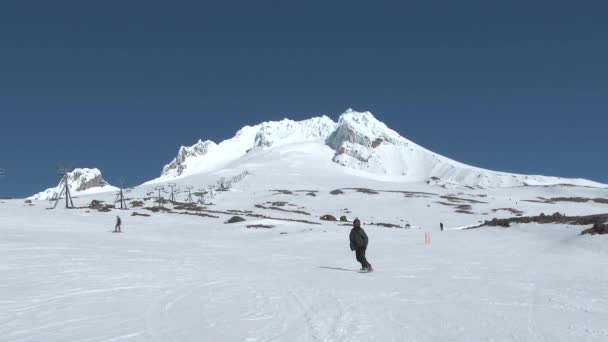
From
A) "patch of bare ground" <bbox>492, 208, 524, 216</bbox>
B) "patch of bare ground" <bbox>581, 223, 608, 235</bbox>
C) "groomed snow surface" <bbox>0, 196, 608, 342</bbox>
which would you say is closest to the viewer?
"groomed snow surface" <bbox>0, 196, 608, 342</bbox>

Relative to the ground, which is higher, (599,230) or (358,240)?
(358,240)

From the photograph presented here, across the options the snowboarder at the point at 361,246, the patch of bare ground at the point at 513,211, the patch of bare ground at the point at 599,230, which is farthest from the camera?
the patch of bare ground at the point at 513,211

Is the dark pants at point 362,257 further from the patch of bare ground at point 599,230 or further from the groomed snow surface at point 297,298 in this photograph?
the patch of bare ground at point 599,230

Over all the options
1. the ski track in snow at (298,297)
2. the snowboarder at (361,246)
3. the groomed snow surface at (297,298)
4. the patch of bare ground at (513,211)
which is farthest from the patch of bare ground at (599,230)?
the patch of bare ground at (513,211)

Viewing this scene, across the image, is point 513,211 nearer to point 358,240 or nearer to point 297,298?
point 358,240

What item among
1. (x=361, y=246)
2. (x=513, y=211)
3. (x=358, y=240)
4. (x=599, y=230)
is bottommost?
(x=513, y=211)

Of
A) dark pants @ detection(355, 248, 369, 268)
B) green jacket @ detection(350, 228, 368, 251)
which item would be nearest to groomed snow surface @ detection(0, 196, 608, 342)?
dark pants @ detection(355, 248, 369, 268)

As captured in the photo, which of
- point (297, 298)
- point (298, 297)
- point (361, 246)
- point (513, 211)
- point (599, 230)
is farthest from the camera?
point (513, 211)

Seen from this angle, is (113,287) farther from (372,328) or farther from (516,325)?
(516,325)

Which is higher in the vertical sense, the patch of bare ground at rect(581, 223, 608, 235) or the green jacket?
the green jacket

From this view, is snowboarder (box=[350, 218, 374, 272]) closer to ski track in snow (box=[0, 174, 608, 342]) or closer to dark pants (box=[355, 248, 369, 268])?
dark pants (box=[355, 248, 369, 268])

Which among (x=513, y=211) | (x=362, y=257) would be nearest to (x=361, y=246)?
(x=362, y=257)

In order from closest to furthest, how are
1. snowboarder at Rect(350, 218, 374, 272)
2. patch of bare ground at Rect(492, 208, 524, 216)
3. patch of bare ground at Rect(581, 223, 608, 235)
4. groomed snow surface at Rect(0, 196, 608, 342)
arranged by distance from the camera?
groomed snow surface at Rect(0, 196, 608, 342)
snowboarder at Rect(350, 218, 374, 272)
patch of bare ground at Rect(581, 223, 608, 235)
patch of bare ground at Rect(492, 208, 524, 216)

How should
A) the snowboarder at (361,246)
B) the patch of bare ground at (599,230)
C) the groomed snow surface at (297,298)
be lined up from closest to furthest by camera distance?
the groomed snow surface at (297,298), the snowboarder at (361,246), the patch of bare ground at (599,230)
